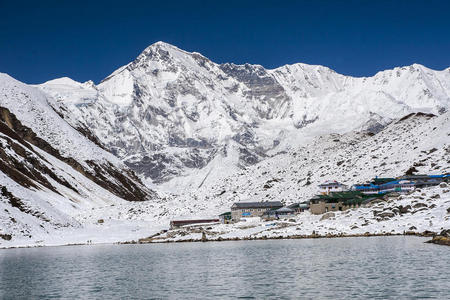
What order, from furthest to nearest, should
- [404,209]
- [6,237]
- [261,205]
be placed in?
[261,205]
[6,237]
[404,209]

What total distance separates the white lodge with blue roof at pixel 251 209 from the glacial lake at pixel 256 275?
8072cm

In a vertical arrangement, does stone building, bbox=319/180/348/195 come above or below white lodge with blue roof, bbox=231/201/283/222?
above

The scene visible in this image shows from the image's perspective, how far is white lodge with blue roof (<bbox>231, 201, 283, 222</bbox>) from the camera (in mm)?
160875

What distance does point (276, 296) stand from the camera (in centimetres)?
4253

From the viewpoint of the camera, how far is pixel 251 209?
163m

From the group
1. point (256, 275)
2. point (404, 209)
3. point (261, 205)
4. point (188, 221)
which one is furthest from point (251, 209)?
point (256, 275)

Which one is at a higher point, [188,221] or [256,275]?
[188,221]

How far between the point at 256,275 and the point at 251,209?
10831 centimetres

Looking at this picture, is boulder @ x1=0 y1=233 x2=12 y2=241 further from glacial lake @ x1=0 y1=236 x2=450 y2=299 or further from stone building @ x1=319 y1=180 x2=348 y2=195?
stone building @ x1=319 y1=180 x2=348 y2=195

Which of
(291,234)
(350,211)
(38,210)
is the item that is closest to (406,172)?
(350,211)

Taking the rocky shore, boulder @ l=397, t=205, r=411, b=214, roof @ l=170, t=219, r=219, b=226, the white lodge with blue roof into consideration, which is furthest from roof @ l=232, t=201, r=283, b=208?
the rocky shore

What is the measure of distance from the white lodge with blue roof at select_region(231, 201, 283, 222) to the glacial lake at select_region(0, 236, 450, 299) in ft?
→ 265

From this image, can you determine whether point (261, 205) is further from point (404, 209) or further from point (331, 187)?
point (404, 209)

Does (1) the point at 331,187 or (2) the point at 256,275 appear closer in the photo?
(2) the point at 256,275
